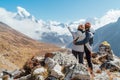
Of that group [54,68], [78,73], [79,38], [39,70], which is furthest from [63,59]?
[78,73]

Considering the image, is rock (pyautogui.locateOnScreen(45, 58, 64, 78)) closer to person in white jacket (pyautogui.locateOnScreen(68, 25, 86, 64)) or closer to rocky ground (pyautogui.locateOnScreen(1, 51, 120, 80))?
rocky ground (pyautogui.locateOnScreen(1, 51, 120, 80))

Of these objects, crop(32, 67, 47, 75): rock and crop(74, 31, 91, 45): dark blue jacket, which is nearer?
crop(74, 31, 91, 45): dark blue jacket

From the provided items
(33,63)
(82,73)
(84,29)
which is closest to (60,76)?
(82,73)

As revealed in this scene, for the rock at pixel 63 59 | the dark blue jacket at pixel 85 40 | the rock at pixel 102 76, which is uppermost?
the dark blue jacket at pixel 85 40

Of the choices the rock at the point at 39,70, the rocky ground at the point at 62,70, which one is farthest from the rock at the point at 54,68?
the rock at the point at 39,70

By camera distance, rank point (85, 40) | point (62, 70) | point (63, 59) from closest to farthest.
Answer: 1. point (85, 40)
2. point (62, 70)
3. point (63, 59)

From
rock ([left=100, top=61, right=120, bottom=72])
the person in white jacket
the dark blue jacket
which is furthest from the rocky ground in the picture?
the dark blue jacket

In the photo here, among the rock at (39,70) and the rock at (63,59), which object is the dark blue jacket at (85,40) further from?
the rock at (63,59)

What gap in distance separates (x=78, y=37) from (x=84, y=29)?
0.72 meters

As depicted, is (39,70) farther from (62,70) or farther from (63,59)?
(63,59)

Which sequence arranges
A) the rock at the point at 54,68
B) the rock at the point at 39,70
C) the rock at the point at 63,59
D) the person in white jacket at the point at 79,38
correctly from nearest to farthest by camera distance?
1. the rock at the point at 54,68
2. the person in white jacket at the point at 79,38
3. the rock at the point at 39,70
4. the rock at the point at 63,59

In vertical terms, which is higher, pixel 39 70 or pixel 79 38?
pixel 79 38

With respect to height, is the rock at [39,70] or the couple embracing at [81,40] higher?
the couple embracing at [81,40]

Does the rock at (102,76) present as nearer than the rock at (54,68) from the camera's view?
No
